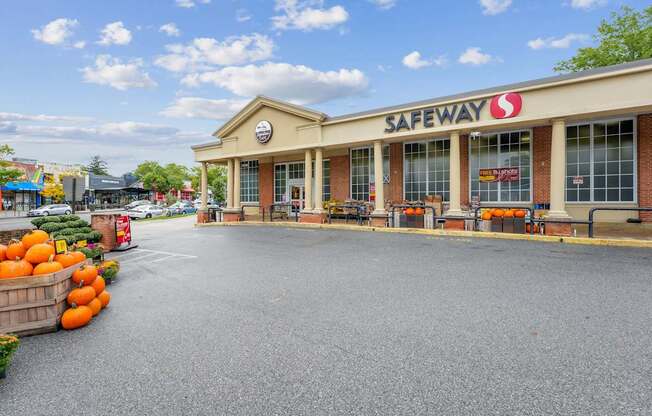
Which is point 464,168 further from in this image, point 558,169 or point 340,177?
point 340,177

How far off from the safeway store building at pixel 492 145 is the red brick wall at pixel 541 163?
4cm

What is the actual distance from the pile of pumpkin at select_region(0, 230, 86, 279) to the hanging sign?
1542 centimetres

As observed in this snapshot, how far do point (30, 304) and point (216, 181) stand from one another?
50.3 meters

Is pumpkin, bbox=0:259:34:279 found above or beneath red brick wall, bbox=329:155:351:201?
beneath

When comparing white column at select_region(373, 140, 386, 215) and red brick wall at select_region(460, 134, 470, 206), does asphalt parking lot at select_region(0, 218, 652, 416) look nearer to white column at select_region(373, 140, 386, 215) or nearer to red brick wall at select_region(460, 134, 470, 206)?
white column at select_region(373, 140, 386, 215)

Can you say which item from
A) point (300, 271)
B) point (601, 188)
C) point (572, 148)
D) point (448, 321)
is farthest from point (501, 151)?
point (448, 321)

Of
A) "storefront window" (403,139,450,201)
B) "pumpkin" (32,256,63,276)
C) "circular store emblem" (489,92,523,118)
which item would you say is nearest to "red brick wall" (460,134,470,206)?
"storefront window" (403,139,450,201)

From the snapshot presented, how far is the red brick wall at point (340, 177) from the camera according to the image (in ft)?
63.2

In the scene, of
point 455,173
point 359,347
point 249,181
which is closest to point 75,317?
point 359,347

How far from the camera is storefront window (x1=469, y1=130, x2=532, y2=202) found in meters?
14.4

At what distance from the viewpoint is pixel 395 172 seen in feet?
57.8

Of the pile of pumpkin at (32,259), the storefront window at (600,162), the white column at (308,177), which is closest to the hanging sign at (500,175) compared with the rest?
the storefront window at (600,162)

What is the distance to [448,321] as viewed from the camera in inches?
Result: 162

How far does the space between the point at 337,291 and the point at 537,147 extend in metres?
13.2
